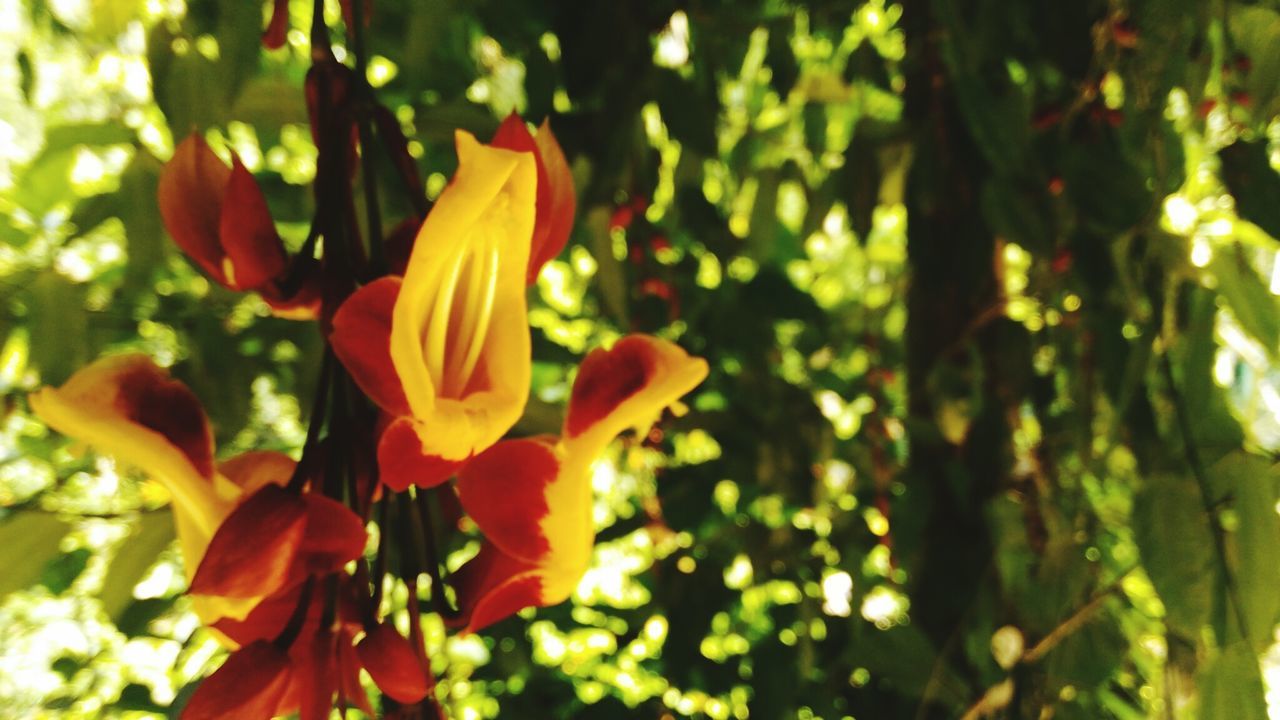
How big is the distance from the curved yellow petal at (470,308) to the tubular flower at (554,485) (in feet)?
0.06

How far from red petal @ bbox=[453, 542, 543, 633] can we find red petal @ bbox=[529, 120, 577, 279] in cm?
8

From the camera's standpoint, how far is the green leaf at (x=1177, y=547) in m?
0.34

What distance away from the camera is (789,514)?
79cm

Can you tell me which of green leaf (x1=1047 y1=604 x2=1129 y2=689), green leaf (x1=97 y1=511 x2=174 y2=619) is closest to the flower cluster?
green leaf (x1=97 y1=511 x2=174 y2=619)

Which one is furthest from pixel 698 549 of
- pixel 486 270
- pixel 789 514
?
pixel 486 270

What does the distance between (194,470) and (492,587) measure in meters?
0.08

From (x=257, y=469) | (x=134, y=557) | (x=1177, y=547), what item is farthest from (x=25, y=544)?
(x=1177, y=547)

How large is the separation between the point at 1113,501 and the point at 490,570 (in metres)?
1.05

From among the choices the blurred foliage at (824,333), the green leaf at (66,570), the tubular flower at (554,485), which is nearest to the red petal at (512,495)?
the tubular flower at (554,485)

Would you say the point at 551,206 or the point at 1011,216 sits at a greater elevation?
the point at 1011,216

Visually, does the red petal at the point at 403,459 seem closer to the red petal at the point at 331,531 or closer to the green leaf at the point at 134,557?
the red petal at the point at 331,531

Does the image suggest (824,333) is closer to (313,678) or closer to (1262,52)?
(1262,52)

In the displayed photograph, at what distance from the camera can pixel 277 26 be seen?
269 millimetres

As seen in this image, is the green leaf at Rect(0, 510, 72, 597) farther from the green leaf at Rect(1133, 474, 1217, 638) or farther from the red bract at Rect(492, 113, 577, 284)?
the green leaf at Rect(1133, 474, 1217, 638)
